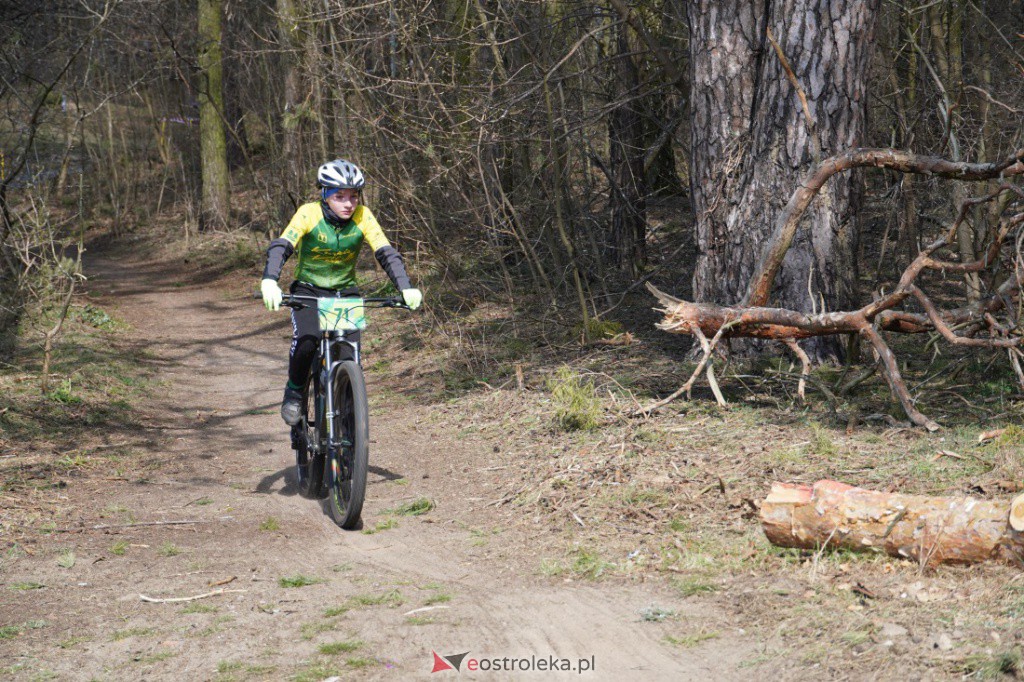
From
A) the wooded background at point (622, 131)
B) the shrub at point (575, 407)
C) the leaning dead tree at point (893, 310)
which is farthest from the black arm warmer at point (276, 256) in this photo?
the wooded background at point (622, 131)

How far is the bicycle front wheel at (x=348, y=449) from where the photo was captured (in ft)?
18.9

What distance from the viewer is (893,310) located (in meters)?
6.85

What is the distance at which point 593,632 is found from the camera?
428 centimetres

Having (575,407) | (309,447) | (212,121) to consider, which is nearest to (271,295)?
(309,447)

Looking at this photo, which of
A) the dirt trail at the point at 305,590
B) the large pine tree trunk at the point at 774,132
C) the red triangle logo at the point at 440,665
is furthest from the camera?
the large pine tree trunk at the point at 774,132

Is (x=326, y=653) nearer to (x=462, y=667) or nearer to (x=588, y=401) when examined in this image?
(x=462, y=667)

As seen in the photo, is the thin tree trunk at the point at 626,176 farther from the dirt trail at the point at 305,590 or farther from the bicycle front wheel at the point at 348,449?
the bicycle front wheel at the point at 348,449

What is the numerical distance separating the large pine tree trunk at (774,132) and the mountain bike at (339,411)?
357 cm

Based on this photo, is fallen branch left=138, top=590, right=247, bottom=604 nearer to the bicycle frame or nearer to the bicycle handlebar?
the bicycle frame

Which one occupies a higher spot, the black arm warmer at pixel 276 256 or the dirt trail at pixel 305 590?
the black arm warmer at pixel 276 256

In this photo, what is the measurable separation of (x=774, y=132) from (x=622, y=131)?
420cm

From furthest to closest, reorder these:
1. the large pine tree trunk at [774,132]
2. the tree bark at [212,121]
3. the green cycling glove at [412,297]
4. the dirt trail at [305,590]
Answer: the tree bark at [212,121] → the large pine tree trunk at [774,132] → the green cycling glove at [412,297] → the dirt trail at [305,590]

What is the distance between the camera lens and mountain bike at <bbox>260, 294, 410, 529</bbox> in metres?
5.84

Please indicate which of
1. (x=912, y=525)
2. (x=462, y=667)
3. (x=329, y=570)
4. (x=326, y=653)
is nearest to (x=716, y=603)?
(x=912, y=525)
